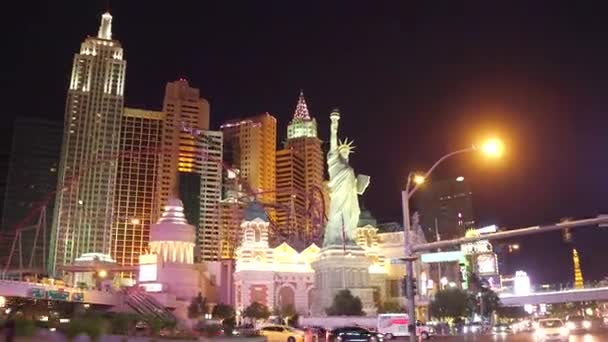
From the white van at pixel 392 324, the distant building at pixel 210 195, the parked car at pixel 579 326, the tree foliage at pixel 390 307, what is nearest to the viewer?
the white van at pixel 392 324

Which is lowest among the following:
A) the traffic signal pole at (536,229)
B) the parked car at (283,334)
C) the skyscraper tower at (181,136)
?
the parked car at (283,334)

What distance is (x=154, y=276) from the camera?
81500 mm

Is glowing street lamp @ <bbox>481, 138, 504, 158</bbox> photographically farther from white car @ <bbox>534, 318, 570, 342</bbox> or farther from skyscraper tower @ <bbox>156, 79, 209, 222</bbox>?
skyscraper tower @ <bbox>156, 79, 209, 222</bbox>

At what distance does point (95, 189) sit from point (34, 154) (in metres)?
19.3

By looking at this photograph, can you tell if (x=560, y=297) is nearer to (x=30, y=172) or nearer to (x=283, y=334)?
(x=283, y=334)

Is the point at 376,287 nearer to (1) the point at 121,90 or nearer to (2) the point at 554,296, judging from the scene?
(2) the point at 554,296

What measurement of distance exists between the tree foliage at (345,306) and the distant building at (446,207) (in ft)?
307

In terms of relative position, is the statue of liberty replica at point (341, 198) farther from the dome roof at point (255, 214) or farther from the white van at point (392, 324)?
the white van at point (392, 324)

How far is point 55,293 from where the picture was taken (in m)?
61.4

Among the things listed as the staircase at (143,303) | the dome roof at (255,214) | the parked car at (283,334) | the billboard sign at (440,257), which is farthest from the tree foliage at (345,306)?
the parked car at (283,334)

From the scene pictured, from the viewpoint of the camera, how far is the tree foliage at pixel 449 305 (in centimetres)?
8881

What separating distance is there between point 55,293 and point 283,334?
31225 mm

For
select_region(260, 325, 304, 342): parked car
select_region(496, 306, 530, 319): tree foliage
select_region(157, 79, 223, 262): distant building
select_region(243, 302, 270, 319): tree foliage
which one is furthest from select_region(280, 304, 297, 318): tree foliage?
select_region(157, 79, 223, 262): distant building

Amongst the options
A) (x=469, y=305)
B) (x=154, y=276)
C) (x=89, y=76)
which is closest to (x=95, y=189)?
(x=89, y=76)
